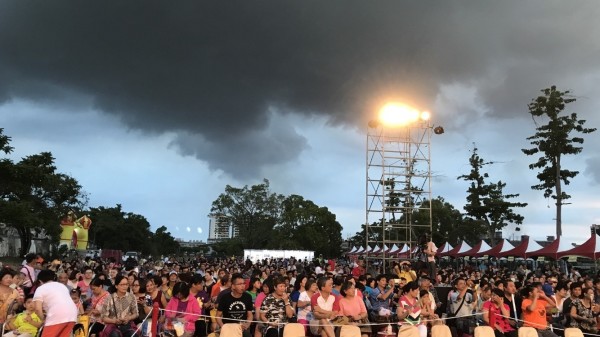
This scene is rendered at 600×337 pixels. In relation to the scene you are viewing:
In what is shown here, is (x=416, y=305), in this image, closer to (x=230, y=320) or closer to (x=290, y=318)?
(x=290, y=318)

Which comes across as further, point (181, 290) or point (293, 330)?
point (181, 290)

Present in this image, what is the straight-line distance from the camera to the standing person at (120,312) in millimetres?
7098

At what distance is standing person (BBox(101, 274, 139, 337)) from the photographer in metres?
7.10

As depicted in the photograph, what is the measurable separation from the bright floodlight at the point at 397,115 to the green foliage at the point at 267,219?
1640 inches

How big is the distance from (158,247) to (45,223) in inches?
2032

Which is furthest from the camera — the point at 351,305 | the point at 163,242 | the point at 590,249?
the point at 163,242

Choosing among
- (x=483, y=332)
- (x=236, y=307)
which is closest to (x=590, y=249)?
(x=483, y=332)

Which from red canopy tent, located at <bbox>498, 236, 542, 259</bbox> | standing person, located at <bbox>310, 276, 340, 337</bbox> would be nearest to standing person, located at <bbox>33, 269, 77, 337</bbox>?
standing person, located at <bbox>310, 276, 340, 337</bbox>

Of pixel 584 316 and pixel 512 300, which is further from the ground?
pixel 512 300

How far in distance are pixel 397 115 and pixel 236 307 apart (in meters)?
18.9

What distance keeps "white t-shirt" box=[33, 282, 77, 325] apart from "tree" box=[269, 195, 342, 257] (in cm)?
5665

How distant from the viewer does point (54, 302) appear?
601 cm

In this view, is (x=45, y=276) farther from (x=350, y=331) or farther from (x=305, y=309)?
(x=350, y=331)

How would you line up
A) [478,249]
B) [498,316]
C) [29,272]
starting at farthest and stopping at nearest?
[478,249], [29,272], [498,316]
